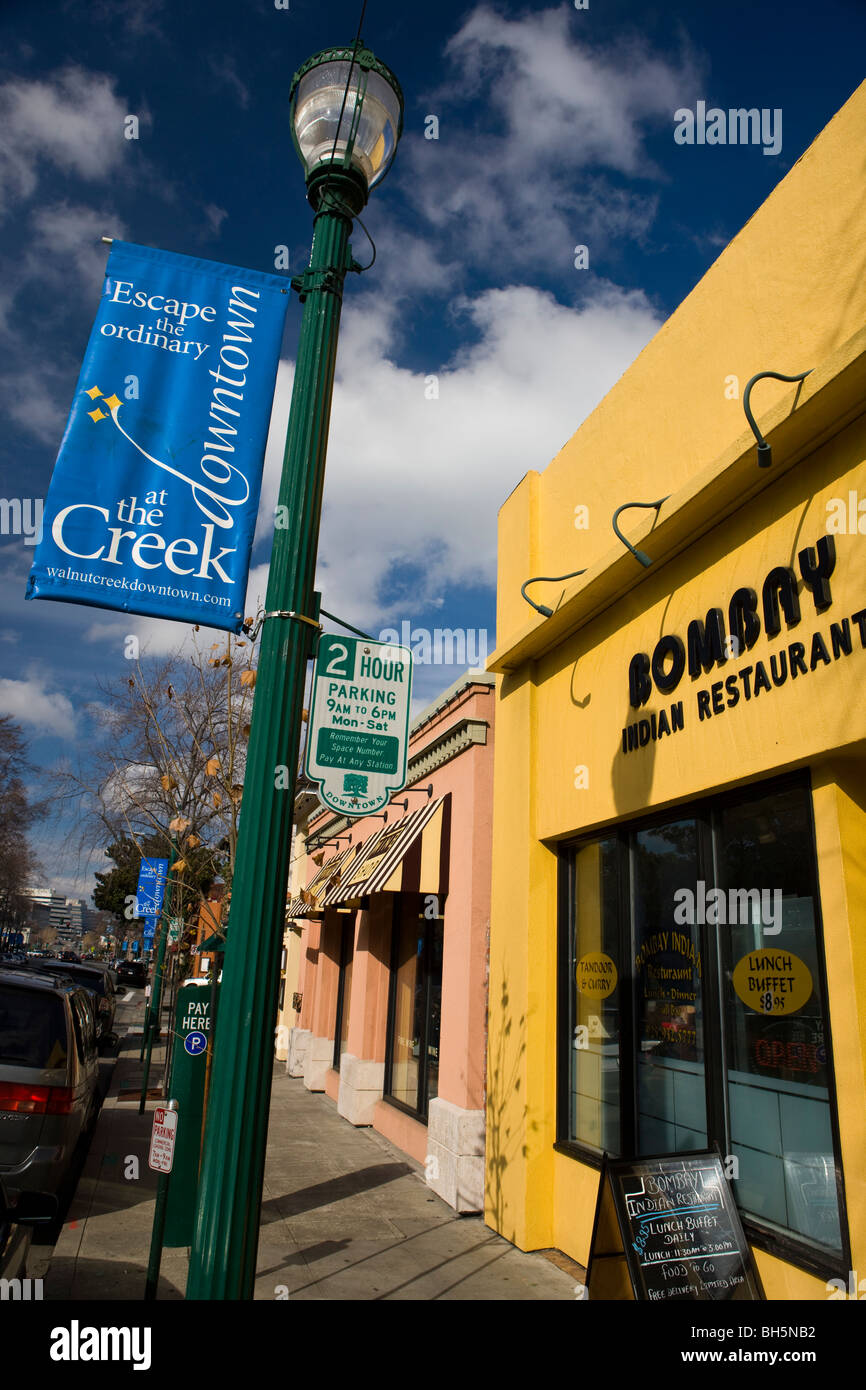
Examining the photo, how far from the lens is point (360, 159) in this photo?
14.0 feet

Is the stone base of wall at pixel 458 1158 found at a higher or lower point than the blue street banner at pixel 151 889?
lower

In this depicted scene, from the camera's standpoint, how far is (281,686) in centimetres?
357

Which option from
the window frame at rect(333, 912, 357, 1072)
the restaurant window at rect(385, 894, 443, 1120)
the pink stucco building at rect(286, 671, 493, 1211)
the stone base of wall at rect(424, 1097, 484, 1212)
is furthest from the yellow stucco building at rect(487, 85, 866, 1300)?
the window frame at rect(333, 912, 357, 1072)

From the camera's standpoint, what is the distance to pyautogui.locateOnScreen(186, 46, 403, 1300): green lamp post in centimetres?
303

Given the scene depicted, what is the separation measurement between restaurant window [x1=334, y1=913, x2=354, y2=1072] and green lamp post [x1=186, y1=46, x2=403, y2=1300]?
455 inches

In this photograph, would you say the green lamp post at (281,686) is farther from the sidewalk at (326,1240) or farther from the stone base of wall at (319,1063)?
the stone base of wall at (319,1063)

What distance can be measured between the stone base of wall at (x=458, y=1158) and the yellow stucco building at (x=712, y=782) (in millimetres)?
Answer: 476

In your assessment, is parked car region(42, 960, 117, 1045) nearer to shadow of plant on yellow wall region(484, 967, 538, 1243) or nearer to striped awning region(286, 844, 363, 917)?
striped awning region(286, 844, 363, 917)

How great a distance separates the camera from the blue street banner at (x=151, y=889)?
13914 millimetres

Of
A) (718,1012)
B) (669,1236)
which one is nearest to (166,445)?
(718,1012)

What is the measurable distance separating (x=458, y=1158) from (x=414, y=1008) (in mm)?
A: 3024

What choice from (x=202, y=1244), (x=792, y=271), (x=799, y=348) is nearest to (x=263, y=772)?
(x=202, y=1244)

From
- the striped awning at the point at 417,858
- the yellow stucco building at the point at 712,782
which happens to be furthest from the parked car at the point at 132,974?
the yellow stucco building at the point at 712,782
